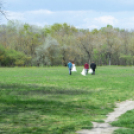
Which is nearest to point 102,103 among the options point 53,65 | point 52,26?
point 53,65

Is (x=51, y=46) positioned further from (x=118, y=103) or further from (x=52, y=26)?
(x=118, y=103)

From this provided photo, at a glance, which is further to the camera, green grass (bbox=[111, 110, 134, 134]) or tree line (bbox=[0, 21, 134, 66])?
tree line (bbox=[0, 21, 134, 66])

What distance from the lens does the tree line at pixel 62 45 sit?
235 feet

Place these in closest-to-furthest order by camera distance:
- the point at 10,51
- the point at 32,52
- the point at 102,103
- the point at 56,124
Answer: the point at 56,124
the point at 102,103
the point at 10,51
the point at 32,52

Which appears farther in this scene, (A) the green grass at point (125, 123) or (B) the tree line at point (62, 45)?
(B) the tree line at point (62, 45)

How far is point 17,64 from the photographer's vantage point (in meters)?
71.8

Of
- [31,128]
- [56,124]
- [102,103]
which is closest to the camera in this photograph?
[31,128]

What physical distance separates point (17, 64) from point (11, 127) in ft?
221

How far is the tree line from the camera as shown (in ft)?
235

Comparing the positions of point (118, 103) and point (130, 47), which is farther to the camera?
point (130, 47)

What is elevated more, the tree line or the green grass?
the tree line

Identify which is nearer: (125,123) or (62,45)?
(125,123)

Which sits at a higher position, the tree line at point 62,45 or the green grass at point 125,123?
the tree line at point 62,45

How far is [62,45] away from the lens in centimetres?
7619
